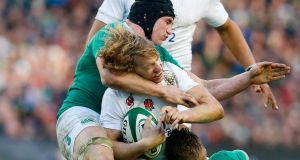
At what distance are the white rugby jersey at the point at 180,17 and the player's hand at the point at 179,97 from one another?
128cm

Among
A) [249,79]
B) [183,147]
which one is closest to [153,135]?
[183,147]

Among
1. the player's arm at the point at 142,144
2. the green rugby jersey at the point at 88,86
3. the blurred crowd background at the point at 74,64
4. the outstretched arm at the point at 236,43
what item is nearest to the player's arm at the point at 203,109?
the player's arm at the point at 142,144

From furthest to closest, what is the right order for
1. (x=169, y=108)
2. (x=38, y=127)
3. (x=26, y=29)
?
(x=26, y=29) → (x=38, y=127) → (x=169, y=108)

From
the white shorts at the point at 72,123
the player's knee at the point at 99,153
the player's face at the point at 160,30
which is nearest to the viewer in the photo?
the player's knee at the point at 99,153

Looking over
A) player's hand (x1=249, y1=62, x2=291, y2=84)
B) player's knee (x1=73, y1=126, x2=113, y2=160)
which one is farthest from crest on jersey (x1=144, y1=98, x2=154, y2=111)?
player's hand (x1=249, y1=62, x2=291, y2=84)

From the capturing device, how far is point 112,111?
7.26 metres

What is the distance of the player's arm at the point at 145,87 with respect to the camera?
7.15m

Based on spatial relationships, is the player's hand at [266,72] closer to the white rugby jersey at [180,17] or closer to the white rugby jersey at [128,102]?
the white rugby jersey at [128,102]

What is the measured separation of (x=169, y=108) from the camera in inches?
271

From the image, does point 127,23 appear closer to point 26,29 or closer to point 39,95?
point 39,95

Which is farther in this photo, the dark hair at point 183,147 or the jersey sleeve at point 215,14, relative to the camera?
the jersey sleeve at point 215,14

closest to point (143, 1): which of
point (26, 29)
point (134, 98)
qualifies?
point (134, 98)

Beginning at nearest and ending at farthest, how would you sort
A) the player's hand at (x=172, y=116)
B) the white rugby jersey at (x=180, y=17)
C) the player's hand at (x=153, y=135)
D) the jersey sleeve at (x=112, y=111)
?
the player's hand at (x=172, y=116), the player's hand at (x=153, y=135), the jersey sleeve at (x=112, y=111), the white rugby jersey at (x=180, y=17)

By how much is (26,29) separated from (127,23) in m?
9.04
